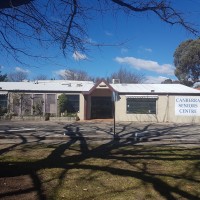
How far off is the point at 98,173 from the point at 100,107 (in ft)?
83.9

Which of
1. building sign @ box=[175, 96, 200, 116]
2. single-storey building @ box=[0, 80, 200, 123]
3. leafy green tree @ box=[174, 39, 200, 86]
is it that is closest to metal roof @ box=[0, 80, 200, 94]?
single-storey building @ box=[0, 80, 200, 123]

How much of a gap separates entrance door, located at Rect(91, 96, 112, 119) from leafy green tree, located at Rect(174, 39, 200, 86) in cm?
2281

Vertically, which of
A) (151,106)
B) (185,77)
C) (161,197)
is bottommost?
(161,197)

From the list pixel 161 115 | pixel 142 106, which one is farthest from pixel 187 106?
pixel 142 106

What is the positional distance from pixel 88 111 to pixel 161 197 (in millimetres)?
26557

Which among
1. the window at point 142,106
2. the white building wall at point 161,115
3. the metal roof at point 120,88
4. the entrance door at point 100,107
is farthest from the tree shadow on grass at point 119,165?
the entrance door at point 100,107

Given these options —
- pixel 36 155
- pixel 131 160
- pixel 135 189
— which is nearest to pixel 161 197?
pixel 135 189

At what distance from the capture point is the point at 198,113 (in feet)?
103

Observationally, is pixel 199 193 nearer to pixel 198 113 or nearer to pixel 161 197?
pixel 161 197

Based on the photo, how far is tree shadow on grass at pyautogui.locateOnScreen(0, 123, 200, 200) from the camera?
271 inches

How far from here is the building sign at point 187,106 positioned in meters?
31.3

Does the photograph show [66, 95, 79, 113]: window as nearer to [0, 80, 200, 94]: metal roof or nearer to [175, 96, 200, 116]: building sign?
[0, 80, 200, 94]: metal roof

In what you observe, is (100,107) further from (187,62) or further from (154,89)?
(187,62)

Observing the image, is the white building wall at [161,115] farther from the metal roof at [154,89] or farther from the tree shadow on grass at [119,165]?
the tree shadow on grass at [119,165]
